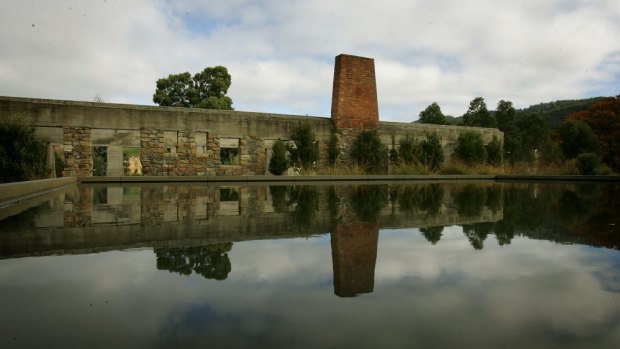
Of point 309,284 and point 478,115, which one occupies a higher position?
point 478,115

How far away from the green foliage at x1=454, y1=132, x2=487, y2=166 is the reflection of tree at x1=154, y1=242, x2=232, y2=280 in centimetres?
1938

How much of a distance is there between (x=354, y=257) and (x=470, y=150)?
1950 cm

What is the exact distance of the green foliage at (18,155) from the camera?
10.2 meters

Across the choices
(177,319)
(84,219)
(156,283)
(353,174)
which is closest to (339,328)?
(177,319)

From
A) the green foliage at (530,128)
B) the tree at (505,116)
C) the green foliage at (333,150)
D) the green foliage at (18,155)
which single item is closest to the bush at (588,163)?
the green foliage at (333,150)

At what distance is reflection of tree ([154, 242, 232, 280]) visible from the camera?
262 cm

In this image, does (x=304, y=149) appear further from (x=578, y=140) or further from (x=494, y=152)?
(x=578, y=140)

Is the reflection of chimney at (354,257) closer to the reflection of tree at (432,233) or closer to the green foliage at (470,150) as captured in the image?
the reflection of tree at (432,233)

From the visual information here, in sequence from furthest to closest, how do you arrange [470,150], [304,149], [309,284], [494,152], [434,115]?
[434,115]
[494,152]
[470,150]
[304,149]
[309,284]

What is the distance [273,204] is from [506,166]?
16300 millimetres

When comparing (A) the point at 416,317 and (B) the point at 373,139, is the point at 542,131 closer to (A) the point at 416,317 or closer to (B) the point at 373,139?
(B) the point at 373,139

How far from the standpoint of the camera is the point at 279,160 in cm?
1727

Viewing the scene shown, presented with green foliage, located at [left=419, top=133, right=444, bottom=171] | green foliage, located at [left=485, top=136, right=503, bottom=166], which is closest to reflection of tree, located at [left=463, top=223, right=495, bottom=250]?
green foliage, located at [left=419, top=133, right=444, bottom=171]

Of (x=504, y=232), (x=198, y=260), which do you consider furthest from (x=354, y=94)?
(x=198, y=260)
